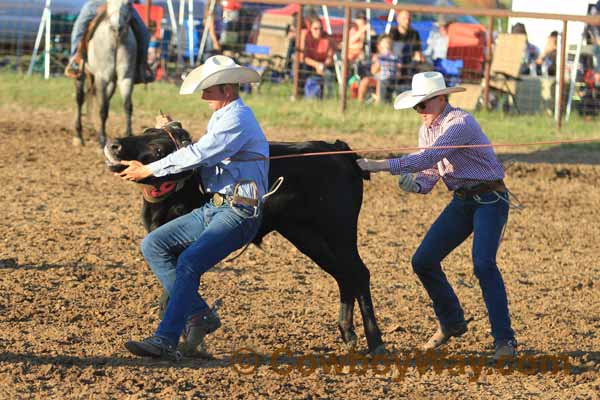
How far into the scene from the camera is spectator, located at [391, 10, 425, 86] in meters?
17.8

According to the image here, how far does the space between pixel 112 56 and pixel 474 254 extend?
878 cm

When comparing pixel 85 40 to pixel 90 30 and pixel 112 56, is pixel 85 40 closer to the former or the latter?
pixel 90 30

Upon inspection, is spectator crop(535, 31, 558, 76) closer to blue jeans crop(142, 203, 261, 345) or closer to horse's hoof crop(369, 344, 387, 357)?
horse's hoof crop(369, 344, 387, 357)

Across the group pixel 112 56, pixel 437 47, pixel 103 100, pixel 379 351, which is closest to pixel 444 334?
pixel 379 351

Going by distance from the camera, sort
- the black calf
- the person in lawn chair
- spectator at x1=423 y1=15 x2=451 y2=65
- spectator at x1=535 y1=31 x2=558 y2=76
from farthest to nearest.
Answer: spectator at x1=535 y1=31 x2=558 y2=76
spectator at x1=423 y1=15 x2=451 y2=65
the person in lawn chair
the black calf

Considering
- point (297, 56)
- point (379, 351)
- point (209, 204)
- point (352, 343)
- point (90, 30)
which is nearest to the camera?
point (209, 204)

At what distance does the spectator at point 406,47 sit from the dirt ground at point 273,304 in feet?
19.5

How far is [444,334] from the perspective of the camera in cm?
638

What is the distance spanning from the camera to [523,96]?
717 inches

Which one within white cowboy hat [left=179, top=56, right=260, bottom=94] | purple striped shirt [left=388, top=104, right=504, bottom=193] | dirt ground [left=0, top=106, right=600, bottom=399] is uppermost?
white cowboy hat [left=179, top=56, right=260, bottom=94]

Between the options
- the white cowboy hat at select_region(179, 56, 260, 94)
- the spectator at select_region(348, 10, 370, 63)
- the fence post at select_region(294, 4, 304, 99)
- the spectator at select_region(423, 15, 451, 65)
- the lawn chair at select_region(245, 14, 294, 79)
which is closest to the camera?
the white cowboy hat at select_region(179, 56, 260, 94)

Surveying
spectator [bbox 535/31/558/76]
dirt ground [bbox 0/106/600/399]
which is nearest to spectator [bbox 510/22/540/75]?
spectator [bbox 535/31/558/76]

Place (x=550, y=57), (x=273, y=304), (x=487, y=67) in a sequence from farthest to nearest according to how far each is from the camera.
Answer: (x=550, y=57)
(x=487, y=67)
(x=273, y=304)

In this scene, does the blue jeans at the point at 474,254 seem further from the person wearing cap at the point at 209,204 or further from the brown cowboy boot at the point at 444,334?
the person wearing cap at the point at 209,204
